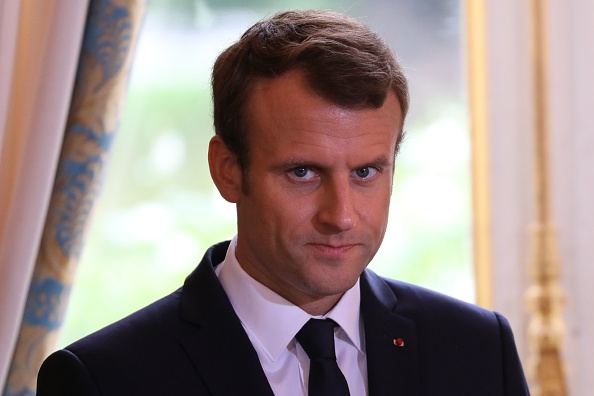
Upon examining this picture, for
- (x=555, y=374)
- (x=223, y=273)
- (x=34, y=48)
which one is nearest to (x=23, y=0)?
(x=34, y=48)

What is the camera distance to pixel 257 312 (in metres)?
1.51

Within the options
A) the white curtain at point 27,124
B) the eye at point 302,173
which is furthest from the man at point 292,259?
the white curtain at point 27,124

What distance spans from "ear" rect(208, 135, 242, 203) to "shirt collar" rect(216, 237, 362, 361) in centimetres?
11

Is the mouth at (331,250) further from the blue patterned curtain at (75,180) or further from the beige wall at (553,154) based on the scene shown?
the beige wall at (553,154)

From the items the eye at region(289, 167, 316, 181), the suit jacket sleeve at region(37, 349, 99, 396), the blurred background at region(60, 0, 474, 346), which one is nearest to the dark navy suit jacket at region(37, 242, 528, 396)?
the suit jacket sleeve at region(37, 349, 99, 396)

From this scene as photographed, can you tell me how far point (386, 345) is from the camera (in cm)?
154

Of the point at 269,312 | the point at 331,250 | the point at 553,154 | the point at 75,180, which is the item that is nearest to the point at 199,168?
the point at 75,180

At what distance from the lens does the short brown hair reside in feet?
4.54

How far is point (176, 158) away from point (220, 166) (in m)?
0.98

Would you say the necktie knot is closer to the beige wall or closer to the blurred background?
the blurred background

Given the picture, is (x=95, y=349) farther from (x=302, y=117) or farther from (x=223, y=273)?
(x=302, y=117)

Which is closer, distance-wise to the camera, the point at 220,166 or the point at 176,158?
the point at 220,166

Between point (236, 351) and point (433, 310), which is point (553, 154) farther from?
point (236, 351)

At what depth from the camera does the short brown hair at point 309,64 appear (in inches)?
54.4
